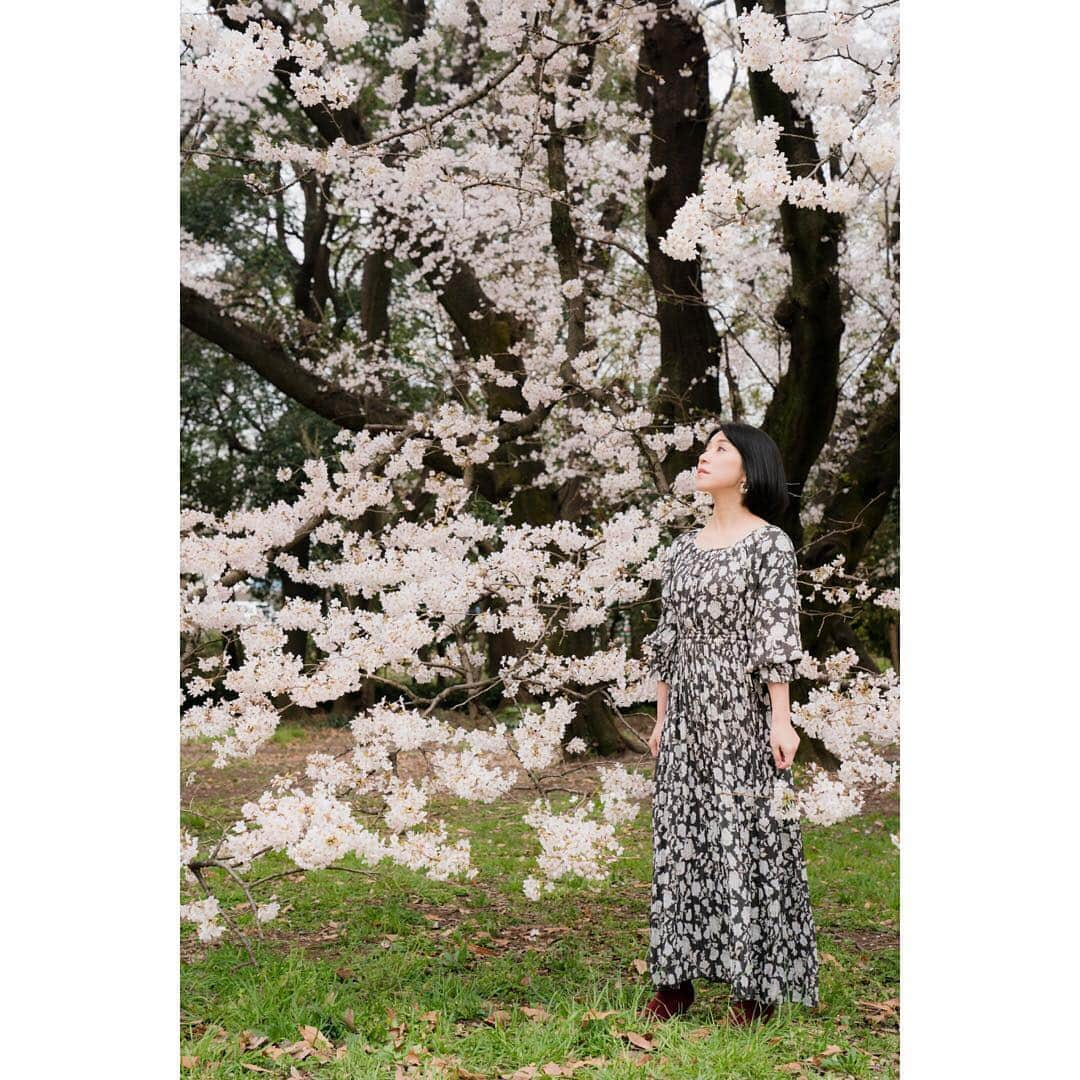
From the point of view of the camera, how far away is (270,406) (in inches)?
278

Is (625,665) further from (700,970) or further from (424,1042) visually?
(424,1042)

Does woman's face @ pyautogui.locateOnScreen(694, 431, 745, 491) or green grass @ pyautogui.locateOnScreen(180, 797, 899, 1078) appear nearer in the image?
green grass @ pyautogui.locateOnScreen(180, 797, 899, 1078)

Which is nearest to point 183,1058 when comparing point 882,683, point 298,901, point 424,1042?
point 424,1042

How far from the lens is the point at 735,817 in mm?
1872

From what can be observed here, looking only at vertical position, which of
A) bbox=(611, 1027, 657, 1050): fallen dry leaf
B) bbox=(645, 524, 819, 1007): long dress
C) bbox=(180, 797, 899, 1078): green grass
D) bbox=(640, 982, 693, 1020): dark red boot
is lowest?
bbox=(180, 797, 899, 1078): green grass

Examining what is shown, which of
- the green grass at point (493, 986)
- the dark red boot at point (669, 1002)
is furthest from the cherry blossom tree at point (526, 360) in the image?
the dark red boot at point (669, 1002)

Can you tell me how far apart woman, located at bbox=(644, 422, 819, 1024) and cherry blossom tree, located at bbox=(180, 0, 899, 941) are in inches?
7.7

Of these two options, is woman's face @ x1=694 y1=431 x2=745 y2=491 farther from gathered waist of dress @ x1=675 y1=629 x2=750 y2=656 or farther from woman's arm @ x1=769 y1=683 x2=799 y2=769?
woman's arm @ x1=769 y1=683 x2=799 y2=769

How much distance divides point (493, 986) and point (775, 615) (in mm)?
1056

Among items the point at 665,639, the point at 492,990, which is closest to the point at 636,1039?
the point at 492,990

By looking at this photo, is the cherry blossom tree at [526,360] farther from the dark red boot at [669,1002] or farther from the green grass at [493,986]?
the dark red boot at [669,1002]

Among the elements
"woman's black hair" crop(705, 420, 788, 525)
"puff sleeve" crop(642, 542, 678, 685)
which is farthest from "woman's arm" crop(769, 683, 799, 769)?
"woman's black hair" crop(705, 420, 788, 525)

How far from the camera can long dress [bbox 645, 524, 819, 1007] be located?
6.09 ft

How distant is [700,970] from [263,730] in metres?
1.03
